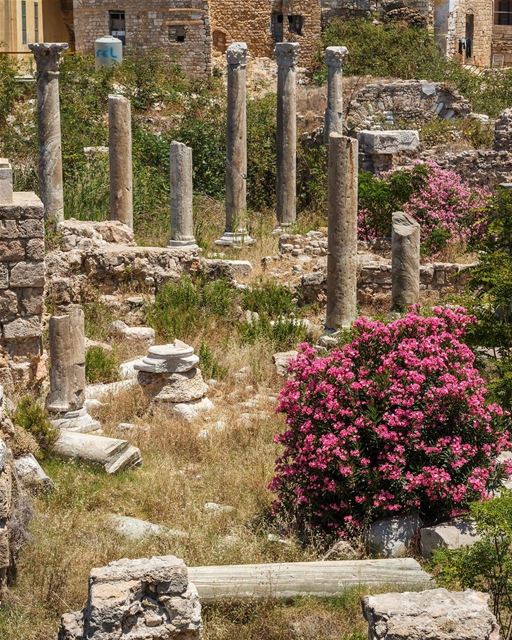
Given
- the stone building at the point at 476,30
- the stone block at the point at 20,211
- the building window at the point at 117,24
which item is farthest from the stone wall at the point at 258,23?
the stone block at the point at 20,211

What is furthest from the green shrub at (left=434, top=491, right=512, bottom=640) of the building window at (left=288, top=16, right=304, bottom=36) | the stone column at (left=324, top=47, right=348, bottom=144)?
the building window at (left=288, top=16, right=304, bottom=36)

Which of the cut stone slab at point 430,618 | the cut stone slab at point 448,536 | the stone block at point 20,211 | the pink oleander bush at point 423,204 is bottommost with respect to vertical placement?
the cut stone slab at point 448,536

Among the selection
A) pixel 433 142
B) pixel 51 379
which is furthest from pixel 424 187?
pixel 51 379

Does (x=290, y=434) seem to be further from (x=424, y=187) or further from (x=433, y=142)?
(x=433, y=142)

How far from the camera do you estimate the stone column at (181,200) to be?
1719cm

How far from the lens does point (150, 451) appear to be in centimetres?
1012

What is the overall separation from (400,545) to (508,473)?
2.81ft

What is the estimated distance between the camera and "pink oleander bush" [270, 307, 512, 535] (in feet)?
26.6

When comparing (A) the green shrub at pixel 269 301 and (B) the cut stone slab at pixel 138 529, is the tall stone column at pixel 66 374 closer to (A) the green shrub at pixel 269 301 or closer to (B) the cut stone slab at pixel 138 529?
(B) the cut stone slab at pixel 138 529

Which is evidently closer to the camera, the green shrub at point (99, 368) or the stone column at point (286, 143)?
the green shrub at point (99, 368)

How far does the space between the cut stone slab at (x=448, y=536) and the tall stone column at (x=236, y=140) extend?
38.5ft

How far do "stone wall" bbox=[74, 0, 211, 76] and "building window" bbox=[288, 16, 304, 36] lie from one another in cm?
252

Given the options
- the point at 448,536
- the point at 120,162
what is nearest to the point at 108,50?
the point at 120,162

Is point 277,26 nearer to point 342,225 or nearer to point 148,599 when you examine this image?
point 342,225
